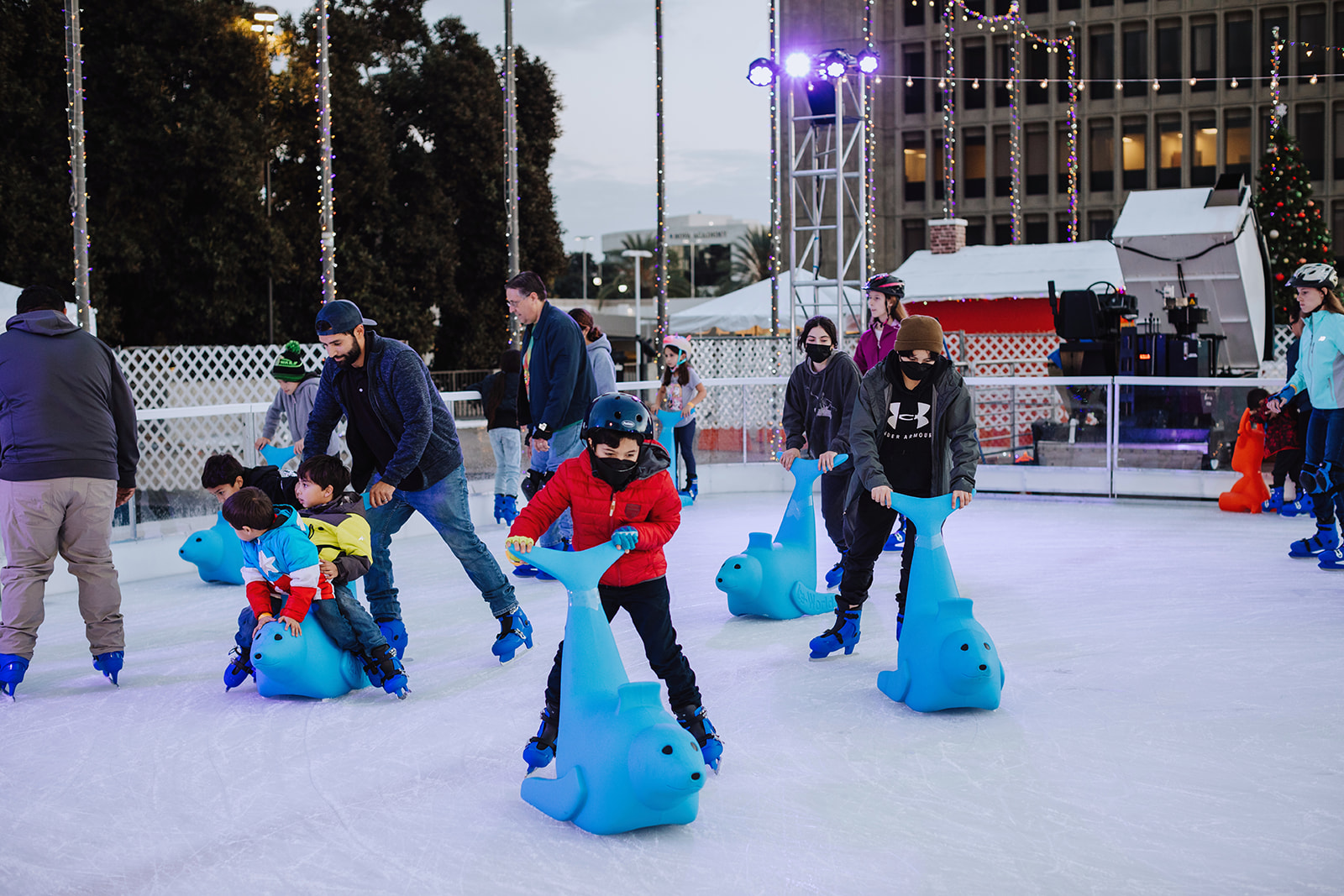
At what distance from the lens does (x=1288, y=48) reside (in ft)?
115

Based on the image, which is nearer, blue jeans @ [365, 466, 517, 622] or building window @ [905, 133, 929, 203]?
blue jeans @ [365, 466, 517, 622]

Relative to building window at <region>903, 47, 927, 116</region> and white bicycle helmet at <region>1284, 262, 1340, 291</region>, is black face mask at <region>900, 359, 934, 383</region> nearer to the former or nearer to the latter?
white bicycle helmet at <region>1284, 262, 1340, 291</region>

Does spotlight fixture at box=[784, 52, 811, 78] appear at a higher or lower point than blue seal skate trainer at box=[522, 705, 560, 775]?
higher

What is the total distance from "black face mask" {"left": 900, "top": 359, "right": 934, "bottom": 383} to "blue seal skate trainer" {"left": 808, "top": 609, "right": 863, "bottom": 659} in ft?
3.39

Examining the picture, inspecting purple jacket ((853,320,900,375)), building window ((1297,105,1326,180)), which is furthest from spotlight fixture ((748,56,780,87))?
building window ((1297,105,1326,180))

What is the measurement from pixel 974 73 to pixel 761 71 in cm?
2903

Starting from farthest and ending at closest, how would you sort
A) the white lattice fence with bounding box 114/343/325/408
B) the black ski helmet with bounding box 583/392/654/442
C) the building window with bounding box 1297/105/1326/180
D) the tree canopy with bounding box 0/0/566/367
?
the building window with bounding box 1297/105/1326/180
the tree canopy with bounding box 0/0/566/367
the white lattice fence with bounding box 114/343/325/408
the black ski helmet with bounding box 583/392/654/442

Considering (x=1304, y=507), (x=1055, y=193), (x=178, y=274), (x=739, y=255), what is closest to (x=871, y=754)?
(x=1304, y=507)

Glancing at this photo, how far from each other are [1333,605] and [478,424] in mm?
5699

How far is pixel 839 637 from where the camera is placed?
5117mm

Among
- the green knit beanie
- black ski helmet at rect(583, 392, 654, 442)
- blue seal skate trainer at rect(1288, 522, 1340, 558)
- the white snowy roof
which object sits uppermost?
the white snowy roof

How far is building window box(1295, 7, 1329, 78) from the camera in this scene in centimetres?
3484

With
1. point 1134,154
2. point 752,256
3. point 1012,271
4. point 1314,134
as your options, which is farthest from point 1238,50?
point 752,256

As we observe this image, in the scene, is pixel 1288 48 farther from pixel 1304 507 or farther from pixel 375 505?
pixel 375 505
